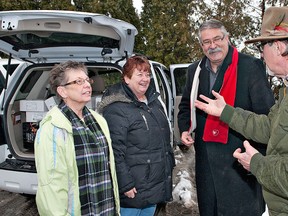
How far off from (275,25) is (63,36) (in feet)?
7.10

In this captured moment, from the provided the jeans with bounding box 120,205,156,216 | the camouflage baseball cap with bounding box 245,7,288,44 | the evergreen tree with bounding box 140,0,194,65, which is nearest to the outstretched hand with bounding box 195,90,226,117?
the camouflage baseball cap with bounding box 245,7,288,44

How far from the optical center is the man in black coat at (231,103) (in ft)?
8.19

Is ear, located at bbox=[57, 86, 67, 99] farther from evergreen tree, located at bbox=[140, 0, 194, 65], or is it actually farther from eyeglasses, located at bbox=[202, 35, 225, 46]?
evergreen tree, located at bbox=[140, 0, 194, 65]

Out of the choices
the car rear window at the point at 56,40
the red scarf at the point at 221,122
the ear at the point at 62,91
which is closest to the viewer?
the ear at the point at 62,91

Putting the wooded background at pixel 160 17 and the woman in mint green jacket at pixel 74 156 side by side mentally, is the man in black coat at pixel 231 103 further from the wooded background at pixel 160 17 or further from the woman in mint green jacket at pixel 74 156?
the wooded background at pixel 160 17

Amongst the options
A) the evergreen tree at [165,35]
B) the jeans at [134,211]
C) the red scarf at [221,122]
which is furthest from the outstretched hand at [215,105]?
the evergreen tree at [165,35]

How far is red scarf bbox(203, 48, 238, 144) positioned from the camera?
250 cm

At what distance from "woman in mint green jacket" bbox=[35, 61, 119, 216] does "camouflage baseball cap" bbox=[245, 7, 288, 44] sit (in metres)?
1.17

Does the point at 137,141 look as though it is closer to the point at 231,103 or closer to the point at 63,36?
the point at 231,103

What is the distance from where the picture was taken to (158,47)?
54.3 ft

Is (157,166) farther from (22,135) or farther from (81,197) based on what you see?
(22,135)

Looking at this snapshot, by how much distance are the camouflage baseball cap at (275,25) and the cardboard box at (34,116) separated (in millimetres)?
3027

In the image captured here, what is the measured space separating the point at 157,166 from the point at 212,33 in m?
1.13

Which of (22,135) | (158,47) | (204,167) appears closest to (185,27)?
(158,47)
